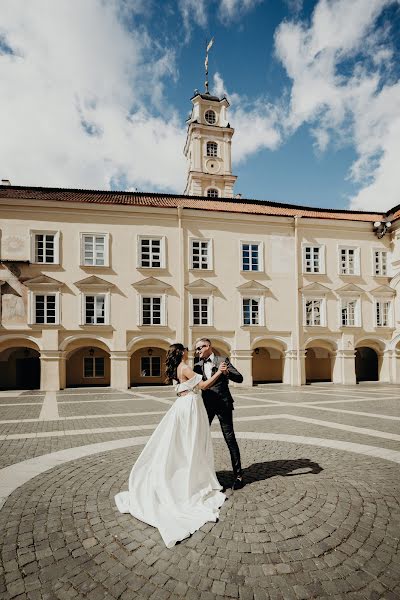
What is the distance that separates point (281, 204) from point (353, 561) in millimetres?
24458


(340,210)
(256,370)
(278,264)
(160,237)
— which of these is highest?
(340,210)

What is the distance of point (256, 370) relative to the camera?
25219mm

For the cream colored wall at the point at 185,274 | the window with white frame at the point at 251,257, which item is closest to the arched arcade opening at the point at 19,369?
the cream colored wall at the point at 185,274

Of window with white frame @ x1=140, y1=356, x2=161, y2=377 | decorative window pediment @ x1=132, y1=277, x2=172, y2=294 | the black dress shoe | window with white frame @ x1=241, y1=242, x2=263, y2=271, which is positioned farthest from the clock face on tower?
the black dress shoe

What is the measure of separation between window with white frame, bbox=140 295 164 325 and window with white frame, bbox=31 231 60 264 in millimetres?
5941

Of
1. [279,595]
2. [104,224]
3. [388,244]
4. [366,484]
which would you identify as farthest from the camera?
[388,244]

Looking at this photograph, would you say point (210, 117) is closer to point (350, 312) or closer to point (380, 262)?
point (380, 262)

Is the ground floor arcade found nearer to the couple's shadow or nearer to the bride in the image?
the couple's shadow

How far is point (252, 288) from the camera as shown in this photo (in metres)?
22.3

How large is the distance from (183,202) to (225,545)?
21.5 metres

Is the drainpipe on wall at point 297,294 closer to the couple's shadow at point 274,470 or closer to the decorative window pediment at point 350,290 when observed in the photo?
the decorative window pediment at point 350,290

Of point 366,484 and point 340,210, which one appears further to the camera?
point 340,210

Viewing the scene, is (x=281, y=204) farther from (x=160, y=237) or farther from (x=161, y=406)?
(x=161, y=406)

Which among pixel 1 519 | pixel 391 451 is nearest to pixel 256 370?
pixel 391 451
